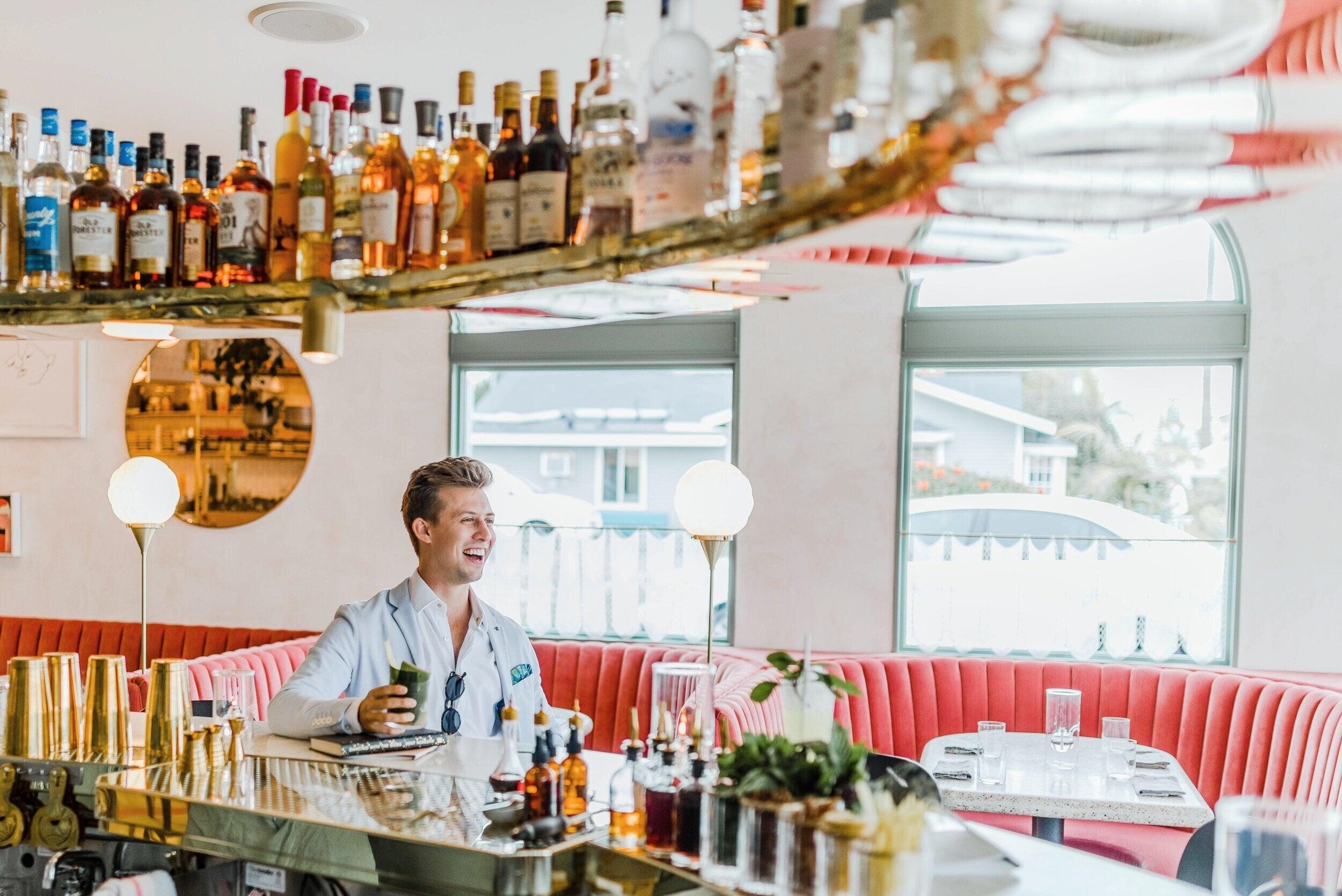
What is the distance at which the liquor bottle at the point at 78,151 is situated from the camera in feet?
7.70

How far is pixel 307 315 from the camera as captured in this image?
2.11 metres

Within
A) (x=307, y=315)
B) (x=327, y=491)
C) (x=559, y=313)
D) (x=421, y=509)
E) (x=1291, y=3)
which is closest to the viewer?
(x=1291, y=3)

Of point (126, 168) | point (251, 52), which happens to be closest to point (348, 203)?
point (126, 168)

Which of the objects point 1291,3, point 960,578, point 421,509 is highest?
point 1291,3

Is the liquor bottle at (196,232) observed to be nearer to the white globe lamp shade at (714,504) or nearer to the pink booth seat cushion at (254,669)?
the white globe lamp shade at (714,504)

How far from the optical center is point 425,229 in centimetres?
210

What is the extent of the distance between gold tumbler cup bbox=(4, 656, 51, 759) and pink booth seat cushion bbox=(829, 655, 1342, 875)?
254 cm

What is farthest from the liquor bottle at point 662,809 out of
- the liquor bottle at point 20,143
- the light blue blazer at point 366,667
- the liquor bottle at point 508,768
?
the liquor bottle at point 20,143

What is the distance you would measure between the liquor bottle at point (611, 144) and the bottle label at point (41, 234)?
4.17 feet

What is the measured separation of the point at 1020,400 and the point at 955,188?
4027 millimetres

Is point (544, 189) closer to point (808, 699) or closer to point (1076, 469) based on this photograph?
point (808, 699)

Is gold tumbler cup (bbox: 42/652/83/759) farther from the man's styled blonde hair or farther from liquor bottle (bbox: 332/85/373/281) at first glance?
liquor bottle (bbox: 332/85/373/281)

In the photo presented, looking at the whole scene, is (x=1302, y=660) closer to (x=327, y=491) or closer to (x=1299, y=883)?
(x=1299, y=883)

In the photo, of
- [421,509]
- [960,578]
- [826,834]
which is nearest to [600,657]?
[960,578]
